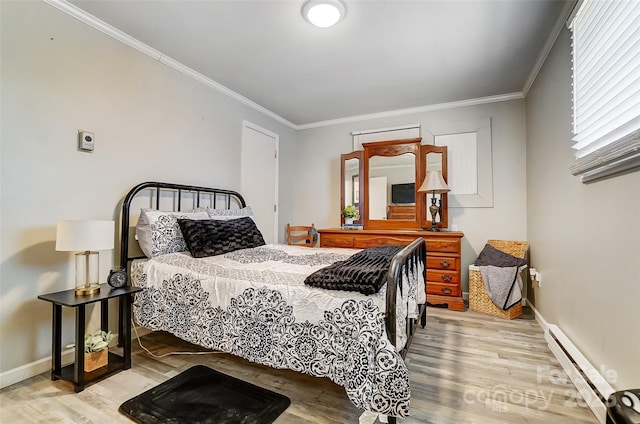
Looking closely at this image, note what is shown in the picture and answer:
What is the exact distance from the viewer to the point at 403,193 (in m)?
3.84

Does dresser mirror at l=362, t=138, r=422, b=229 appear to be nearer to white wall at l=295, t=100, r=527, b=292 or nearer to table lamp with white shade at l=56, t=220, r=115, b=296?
white wall at l=295, t=100, r=527, b=292

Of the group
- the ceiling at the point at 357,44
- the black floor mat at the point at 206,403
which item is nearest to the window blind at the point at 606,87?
the ceiling at the point at 357,44

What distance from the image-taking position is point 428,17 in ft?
6.94

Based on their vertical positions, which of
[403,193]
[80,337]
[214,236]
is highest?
[403,193]

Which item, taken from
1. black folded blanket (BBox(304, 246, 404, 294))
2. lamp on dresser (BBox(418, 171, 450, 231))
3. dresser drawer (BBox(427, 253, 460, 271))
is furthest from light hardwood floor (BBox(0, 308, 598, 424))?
lamp on dresser (BBox(418, 171, 450, 231))

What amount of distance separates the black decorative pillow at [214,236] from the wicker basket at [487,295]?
2369mm

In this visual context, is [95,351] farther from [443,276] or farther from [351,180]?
[351,180]

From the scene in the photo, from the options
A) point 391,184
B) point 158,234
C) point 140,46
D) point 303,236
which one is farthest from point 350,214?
point 140,46

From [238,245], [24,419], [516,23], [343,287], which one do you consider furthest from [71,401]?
[516,23]

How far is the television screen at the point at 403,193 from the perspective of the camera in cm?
380

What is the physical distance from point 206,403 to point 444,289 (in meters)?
2.60

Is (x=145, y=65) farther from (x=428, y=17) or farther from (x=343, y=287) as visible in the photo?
(x=343, y=287)

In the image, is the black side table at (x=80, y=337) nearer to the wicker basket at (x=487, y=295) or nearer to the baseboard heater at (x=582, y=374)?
the baseboard heater at (x=582, y=374)

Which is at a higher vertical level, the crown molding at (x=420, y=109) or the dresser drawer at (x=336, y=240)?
the crown molding at (x=420, y=109)
